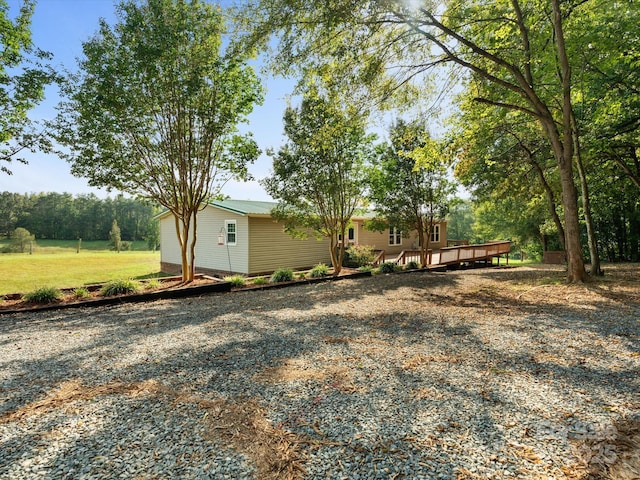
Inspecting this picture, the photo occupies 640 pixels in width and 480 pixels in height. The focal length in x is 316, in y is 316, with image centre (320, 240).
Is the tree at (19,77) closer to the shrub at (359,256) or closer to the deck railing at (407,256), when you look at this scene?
the shrub at (359,256)

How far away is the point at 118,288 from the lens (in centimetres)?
727

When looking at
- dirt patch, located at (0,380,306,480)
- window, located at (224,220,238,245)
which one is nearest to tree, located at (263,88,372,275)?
window, located at (224,220,238,245)

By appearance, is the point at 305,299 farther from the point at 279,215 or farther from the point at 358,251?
the point at 358,251

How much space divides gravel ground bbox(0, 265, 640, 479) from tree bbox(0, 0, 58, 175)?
4.47 meters

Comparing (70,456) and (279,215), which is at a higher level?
(279,215)

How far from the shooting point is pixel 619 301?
5785 mm

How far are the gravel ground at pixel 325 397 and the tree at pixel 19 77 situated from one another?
14.7 feet

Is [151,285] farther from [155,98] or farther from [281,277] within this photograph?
[155,98]

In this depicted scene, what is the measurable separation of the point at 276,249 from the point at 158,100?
8.08 meters

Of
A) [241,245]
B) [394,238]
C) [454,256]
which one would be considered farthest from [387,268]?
[394,238]

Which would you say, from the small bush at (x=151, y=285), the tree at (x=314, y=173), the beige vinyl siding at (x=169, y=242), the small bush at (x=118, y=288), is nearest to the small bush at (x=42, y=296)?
the small bush at (x=118, y=288)

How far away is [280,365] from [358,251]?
37.4 feet

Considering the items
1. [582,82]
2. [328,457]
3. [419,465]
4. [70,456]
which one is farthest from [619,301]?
[70,456]

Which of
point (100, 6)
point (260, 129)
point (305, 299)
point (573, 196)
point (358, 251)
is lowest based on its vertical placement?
point (305, 299)
